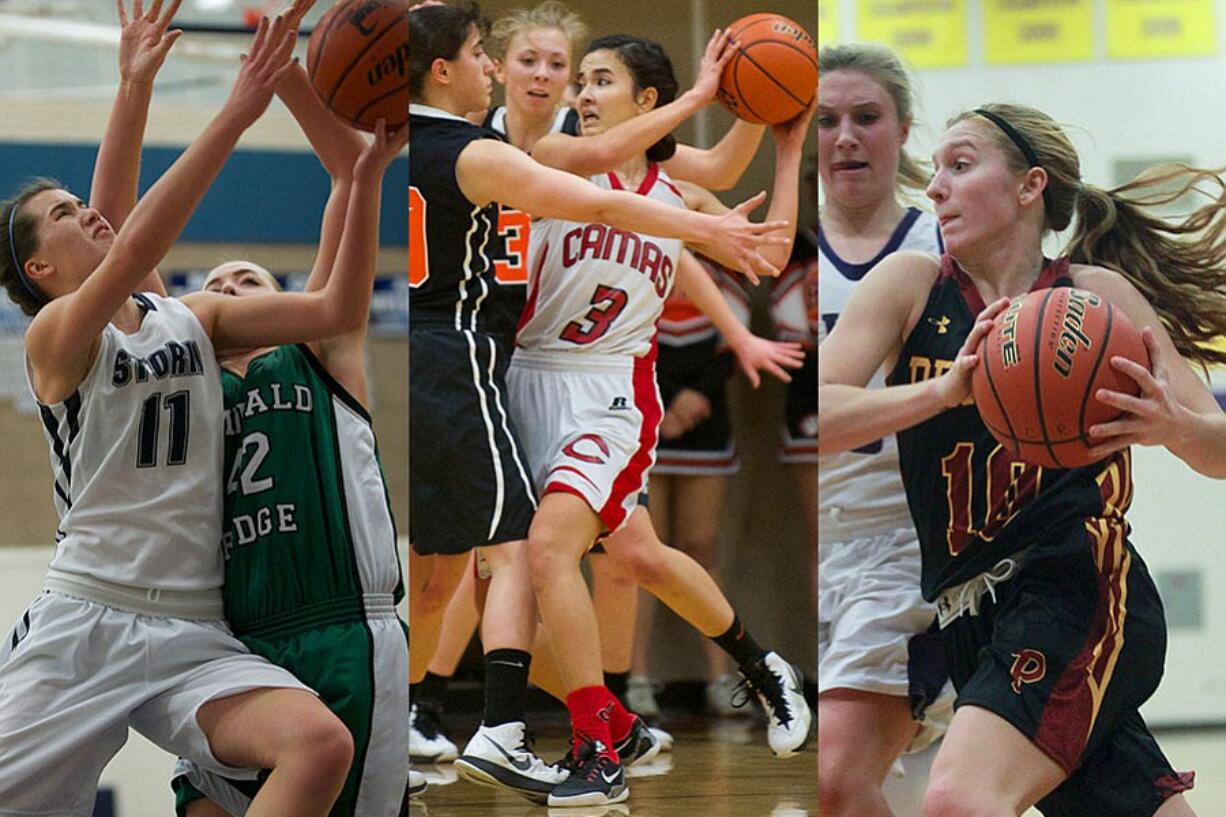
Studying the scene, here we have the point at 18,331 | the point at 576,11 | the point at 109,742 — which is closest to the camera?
the point at 109,742

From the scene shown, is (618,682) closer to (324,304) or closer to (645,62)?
(324,304)

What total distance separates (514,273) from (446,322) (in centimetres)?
17

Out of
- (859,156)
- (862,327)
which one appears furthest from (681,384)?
(859,156)

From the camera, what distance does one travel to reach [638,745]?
2.95 m

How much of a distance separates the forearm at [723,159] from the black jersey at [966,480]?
1.49 feet

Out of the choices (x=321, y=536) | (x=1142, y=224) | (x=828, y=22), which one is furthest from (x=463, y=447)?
(x=1142, y=224)

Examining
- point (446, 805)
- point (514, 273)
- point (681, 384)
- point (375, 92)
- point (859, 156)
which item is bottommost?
point (446, 805)

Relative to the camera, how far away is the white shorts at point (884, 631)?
9.67 feet

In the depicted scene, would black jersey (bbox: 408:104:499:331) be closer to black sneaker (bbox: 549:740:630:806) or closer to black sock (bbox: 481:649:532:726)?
black sock (bbox: 481:649:532:726)

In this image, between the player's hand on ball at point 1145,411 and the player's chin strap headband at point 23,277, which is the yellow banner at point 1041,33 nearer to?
the player's hand on ball at point 1145,411

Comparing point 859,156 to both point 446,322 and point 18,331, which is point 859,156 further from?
point 18,331

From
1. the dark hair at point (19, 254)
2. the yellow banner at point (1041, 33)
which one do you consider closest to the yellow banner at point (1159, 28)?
the yellow banner at point (1041, 33)

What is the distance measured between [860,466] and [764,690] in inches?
19.7

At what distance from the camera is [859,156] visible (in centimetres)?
296
